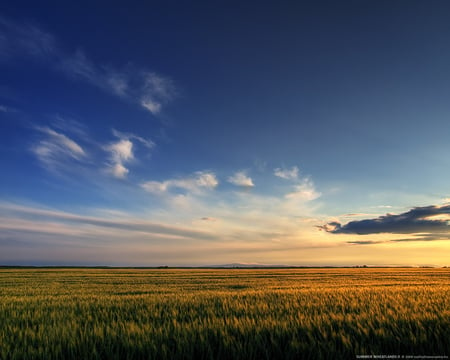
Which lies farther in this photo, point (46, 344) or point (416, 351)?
point (46, 344)

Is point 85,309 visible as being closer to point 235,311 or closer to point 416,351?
point 235,311

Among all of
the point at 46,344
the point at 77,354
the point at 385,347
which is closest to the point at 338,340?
the point at 385,347

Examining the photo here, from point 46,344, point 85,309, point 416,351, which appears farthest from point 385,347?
point 85,309

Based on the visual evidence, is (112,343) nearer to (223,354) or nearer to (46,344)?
(46,344)

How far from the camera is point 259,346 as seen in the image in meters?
3.70

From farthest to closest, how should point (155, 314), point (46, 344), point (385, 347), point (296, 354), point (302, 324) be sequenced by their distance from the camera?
point (155, 314) < point (302, 324) < point (46, 344) < point (385, 347) < point (296, 354)

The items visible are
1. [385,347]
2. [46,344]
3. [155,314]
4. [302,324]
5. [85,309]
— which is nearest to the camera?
[385,347]

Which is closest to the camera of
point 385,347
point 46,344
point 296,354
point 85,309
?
point 296,354

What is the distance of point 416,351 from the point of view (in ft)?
11.9

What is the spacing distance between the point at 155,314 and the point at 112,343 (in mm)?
2612

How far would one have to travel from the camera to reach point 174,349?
3773 millimetres

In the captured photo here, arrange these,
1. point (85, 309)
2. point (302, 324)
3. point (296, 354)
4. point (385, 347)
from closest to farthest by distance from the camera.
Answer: point (296, 354)
point (385, 347)
point (302, 324)
point (85, 309)

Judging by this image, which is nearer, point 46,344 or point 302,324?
point 46,344

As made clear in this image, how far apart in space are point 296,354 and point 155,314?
4.17 m
